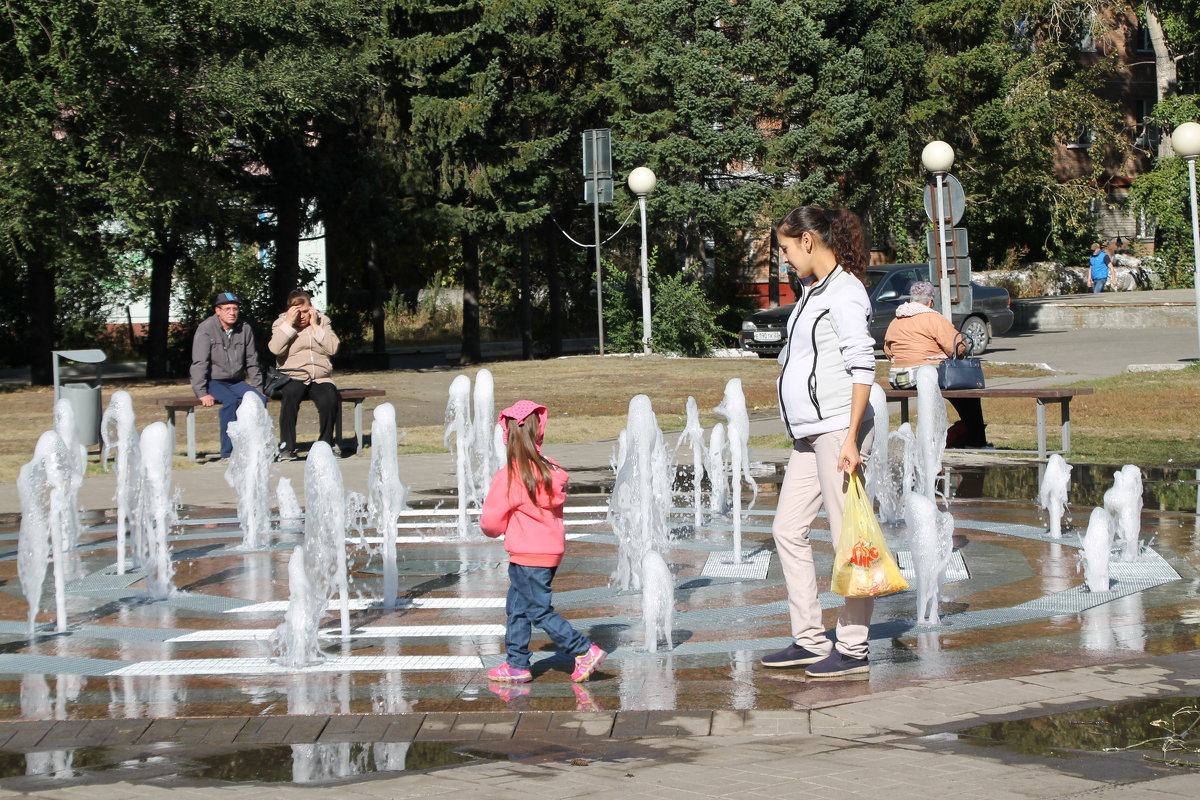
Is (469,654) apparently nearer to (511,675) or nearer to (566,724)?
(511,675)

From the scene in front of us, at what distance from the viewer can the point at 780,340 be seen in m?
31.7

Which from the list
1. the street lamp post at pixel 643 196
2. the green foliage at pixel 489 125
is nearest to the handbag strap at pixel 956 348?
the green foliage at pixel 489 125

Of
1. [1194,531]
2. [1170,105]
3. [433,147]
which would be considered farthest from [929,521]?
[1170,105]

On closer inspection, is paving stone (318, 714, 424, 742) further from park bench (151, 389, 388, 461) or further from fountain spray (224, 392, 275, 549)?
park bench (151, 389, 388, 461)

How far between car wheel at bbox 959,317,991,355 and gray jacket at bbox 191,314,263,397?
17987 millimetres

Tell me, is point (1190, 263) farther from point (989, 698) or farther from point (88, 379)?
point (989, 698)

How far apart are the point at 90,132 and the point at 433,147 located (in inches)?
347

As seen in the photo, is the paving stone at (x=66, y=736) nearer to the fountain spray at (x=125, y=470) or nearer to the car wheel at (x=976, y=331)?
the fountain spray at (x=125, y=470)

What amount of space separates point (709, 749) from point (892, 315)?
2570 cm

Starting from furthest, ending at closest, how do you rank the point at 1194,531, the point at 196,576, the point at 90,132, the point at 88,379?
1. the point at 90,132
2. the point at 88,379
3. the point at 1194,531
4. the point at 196,576

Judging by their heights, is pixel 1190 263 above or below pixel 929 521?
above

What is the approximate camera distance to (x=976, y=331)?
104 feet

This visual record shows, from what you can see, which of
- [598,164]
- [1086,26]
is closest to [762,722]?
[598,164]

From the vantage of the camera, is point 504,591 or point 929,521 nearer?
point 929,521
